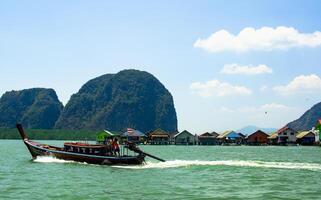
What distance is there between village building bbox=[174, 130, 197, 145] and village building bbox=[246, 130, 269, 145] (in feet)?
49.3

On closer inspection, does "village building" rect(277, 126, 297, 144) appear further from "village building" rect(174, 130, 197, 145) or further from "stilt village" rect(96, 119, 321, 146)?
"village building" rect(174, 130, 197, 145)

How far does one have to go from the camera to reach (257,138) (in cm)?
13038

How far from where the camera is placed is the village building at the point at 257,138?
424ft

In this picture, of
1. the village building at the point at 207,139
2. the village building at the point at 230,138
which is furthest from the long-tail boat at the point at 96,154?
the village building at the point at 230,138

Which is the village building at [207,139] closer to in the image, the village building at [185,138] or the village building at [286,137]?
the village building at [185,138]

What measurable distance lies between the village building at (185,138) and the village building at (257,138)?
1503 centimetres

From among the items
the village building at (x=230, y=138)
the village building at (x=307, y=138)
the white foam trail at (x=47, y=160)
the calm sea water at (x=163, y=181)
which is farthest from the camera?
the village building at (x=230, y=138)

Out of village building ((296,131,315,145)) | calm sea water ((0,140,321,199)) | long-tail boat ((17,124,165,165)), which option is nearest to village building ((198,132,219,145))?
village building ((296,131,315,145))

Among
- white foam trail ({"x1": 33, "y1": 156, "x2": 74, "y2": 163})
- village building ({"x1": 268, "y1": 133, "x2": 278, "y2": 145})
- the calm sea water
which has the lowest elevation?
the calm sea water

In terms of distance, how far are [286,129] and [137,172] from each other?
99.4m

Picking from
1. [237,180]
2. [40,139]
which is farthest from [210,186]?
[40,139]

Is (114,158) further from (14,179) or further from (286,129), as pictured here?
(286,129)

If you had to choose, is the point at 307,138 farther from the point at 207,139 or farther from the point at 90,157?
the point at 90,157

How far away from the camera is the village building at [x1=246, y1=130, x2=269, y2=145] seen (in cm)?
12926
